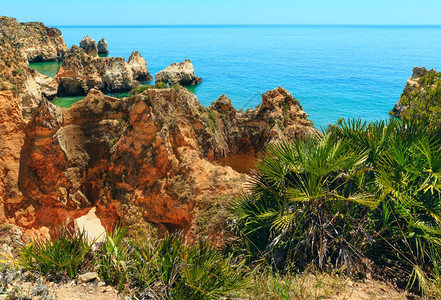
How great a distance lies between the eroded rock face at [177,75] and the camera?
69.1 m

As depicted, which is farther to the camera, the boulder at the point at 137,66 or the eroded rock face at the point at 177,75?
the boulder at the point at 137,66

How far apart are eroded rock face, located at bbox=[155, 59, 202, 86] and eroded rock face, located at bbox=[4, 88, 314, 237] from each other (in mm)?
55627

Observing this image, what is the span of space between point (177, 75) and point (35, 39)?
165ft

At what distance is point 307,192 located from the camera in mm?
7223

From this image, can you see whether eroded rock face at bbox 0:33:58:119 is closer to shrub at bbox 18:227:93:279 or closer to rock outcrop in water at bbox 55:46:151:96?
rock outcrop in water at bbox 55:46:151:96

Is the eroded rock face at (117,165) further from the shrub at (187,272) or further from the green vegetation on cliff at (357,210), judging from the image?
the shrub at (187,272)

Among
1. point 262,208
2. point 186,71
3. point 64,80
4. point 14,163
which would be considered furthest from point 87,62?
point 262,208

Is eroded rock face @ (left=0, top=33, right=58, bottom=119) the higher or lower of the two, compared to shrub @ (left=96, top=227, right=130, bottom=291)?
higher

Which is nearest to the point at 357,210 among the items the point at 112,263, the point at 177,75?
the point at 112,263

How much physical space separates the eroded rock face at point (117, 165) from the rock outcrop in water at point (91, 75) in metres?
47.3

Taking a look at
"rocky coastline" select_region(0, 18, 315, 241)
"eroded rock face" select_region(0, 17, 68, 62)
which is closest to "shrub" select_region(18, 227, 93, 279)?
"rocky coastline" select_region(0, 18, 315, 241)

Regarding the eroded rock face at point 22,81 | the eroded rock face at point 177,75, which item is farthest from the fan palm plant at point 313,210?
the eroded rock face at point 177,75

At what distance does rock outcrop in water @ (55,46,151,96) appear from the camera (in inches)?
2271

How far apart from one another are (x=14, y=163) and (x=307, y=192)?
11.2 meters
